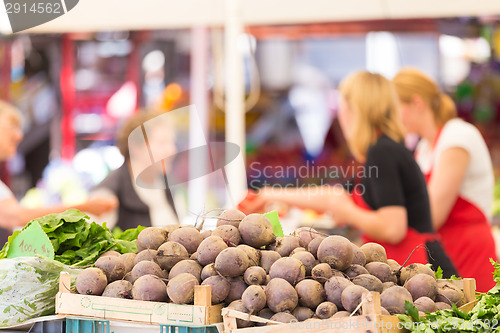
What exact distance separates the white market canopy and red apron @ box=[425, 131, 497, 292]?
1332 mm

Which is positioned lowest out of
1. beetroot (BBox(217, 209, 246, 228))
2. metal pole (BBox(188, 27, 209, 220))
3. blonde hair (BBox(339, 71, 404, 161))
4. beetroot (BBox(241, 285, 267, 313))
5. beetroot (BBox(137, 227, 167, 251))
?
beetroot (BBox(241, 285, 267, 313))

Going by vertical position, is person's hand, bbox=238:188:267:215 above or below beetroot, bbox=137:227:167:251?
above

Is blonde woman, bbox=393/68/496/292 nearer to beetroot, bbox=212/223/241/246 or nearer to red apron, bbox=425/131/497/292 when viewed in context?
red apron, bbox=425/131/497/292

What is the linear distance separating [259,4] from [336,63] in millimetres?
3144

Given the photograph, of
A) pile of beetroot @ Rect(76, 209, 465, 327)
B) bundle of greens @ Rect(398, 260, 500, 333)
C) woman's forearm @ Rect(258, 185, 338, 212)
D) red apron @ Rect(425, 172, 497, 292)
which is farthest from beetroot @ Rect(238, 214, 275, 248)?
red apron @ Rect(425, 172, 497, 292)

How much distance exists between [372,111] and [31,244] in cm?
177

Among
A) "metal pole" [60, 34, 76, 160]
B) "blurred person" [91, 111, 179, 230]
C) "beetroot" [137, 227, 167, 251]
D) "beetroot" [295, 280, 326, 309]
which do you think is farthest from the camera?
"metal pole" [60, 34, 76, 160]

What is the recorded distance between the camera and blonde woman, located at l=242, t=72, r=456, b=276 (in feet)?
9.29

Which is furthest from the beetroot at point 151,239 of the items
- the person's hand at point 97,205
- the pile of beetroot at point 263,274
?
the person's hand at point 97,205

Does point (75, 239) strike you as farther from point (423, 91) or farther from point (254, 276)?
point (423, 91)

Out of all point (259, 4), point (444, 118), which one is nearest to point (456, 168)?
point (444, 118)

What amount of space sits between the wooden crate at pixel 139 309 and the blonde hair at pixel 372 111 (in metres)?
1.74

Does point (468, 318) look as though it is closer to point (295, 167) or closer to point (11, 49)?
point (295, 167)

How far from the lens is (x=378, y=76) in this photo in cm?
308
